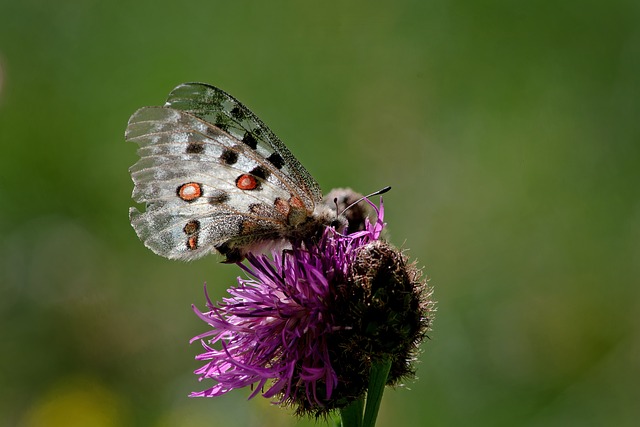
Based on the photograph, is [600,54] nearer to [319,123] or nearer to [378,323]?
[319,123]

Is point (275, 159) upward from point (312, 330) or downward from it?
upward

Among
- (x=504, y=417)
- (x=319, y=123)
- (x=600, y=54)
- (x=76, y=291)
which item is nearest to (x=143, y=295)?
(x=76, y=291)

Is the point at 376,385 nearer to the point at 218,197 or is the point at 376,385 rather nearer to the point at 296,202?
the point at 296,202

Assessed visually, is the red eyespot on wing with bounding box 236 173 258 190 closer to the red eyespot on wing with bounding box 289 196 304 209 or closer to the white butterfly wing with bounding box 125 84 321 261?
the white butterfly wing with bounding box 125 84 321 261

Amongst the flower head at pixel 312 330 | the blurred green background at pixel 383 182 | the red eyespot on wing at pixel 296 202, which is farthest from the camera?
the blurred green background at pixel 383 182

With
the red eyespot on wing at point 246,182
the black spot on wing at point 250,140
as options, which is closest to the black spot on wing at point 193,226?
the red eyespot on wing at point 246,182

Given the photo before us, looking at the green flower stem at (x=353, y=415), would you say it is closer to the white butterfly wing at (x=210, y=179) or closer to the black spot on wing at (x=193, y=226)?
the white butterfly wing at (x=210, y=179)

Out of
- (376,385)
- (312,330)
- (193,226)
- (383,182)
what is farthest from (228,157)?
(383,182)

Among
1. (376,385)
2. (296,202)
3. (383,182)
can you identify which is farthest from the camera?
(383,182)
